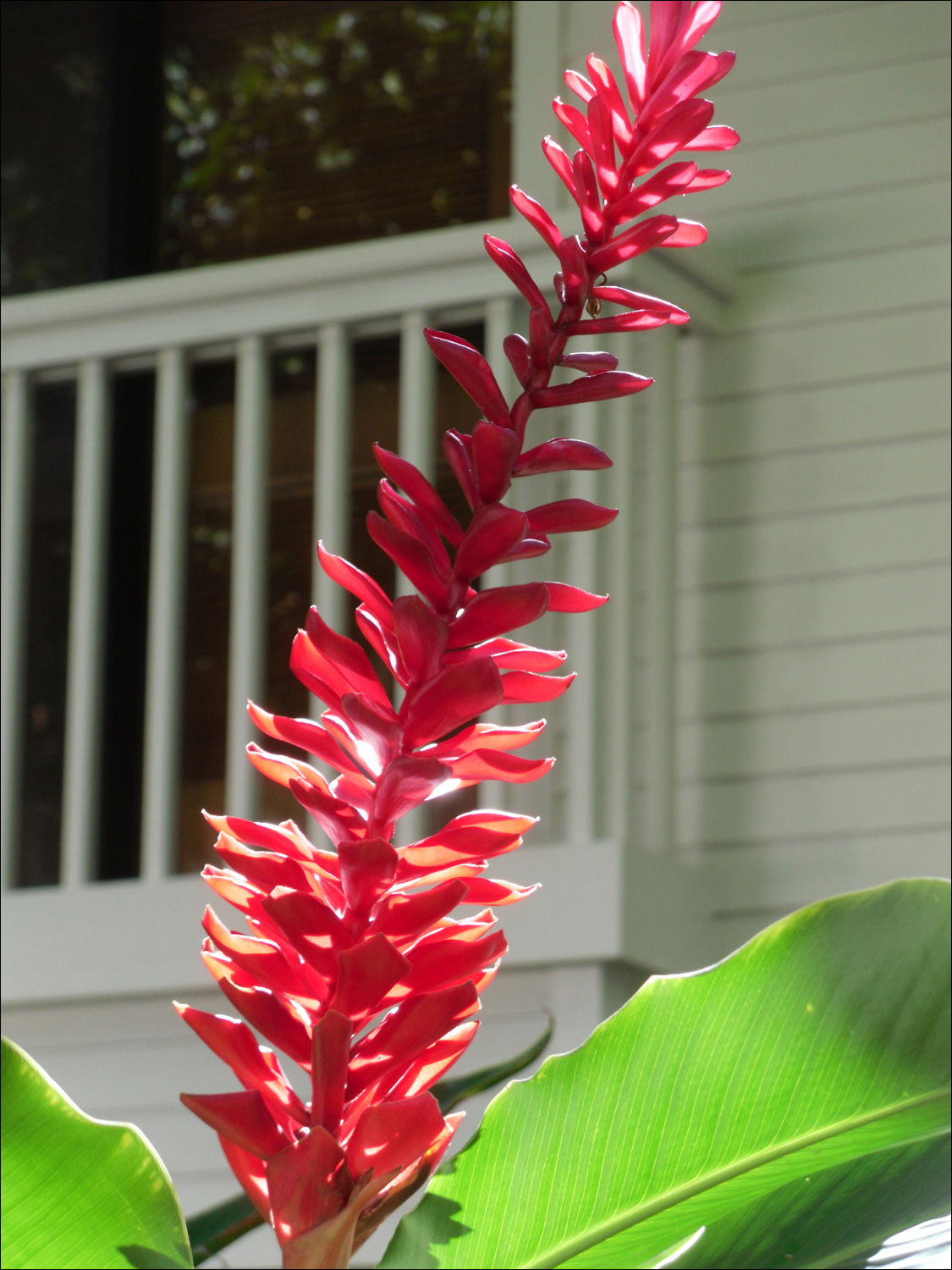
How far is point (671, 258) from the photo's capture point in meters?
2.28

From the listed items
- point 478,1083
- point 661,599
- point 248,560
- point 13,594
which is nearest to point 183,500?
point 248,560

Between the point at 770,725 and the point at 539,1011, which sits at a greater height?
the point at 770,725

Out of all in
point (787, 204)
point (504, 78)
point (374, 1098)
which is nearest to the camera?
point (374, 1098)

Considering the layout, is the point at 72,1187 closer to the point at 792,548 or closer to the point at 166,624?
the point at 166,624

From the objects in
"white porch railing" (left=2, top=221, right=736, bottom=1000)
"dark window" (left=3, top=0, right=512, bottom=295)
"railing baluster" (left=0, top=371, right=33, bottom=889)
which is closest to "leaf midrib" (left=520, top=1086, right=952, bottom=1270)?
"white porch railing" (left=2, top=221, right=736, bottom=1000)

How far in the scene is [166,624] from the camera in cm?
222

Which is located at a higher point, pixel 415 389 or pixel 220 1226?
pixel 415 389

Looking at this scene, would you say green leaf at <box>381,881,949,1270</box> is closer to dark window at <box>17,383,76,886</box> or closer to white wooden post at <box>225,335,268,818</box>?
white wooden post at <box>225,335,268,818</box>

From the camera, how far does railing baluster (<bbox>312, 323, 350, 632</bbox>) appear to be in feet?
7.24

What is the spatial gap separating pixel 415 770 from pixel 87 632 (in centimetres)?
209

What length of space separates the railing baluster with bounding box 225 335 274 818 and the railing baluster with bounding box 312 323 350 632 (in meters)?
0.09

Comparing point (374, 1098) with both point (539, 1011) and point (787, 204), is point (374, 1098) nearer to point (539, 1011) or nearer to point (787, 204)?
point (539, 1011)

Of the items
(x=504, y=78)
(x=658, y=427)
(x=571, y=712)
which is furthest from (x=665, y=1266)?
(x=504, y=78)

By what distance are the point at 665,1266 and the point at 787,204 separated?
2389 millimetres
